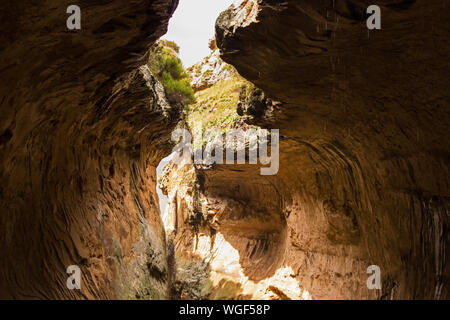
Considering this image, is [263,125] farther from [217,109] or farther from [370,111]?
[217,109]

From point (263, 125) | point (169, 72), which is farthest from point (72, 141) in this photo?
point (169, 72)

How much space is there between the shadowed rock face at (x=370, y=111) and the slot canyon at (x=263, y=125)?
0.03 m

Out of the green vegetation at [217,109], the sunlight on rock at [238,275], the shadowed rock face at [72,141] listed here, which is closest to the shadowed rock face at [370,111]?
the shadowed rock face at [72,141]

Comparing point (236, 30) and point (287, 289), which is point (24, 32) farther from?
point (287, 289)

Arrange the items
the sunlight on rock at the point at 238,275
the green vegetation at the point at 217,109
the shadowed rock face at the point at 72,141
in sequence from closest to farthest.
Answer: the shadowed rock face at the point at 72,141, the sunlight on rock at the point at 238,275, the green vegetation at the point at 217,109

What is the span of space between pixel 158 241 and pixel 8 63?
936cm

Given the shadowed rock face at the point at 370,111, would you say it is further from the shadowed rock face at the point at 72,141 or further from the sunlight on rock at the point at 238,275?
the sunlight on rock at the point at 238,275

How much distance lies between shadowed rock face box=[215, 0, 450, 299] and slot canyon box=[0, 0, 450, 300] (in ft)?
0.10

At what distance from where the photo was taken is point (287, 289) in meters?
13.1

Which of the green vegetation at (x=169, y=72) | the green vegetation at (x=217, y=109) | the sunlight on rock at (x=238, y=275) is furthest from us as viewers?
the green vegetation at (x=217, y=109)

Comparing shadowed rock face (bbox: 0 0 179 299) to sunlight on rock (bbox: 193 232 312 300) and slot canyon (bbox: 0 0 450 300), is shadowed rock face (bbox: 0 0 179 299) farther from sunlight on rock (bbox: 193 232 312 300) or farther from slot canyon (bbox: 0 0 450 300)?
sunlight on rock (bbox: 193 232 312 300)

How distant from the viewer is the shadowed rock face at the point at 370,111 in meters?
5.14

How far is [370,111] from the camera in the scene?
6.91 meters

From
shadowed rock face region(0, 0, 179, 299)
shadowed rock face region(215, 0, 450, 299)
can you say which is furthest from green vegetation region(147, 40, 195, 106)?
shadowed rock face region(215, 0, 450, 299)
